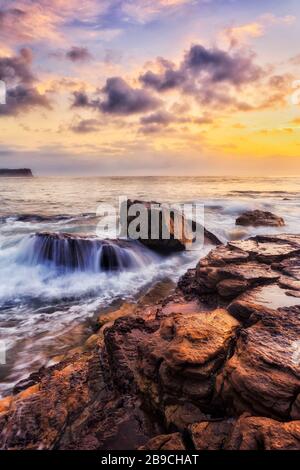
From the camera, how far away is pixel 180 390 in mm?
2980

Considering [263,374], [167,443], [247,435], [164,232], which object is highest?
[164,232]

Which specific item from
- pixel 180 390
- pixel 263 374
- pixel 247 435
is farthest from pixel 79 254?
pixel 247 435

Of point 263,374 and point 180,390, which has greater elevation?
point 263,374

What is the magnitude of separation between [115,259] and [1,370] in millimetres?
5607

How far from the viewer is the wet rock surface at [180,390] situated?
2.49 meters

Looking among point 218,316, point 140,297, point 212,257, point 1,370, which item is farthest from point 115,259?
point 218,316

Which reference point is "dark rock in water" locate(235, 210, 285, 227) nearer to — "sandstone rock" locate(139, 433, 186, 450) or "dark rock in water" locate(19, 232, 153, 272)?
"dark rock in water" locate(19, 232, 153, 272)

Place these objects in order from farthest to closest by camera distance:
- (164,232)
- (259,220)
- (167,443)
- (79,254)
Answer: (259,220) < (164,232) < (79,254) < (167,443)

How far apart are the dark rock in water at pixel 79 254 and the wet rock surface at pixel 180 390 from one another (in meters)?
5.88

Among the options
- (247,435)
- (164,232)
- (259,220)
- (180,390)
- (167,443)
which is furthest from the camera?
(259,220)

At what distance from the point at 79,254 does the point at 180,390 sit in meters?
7.74

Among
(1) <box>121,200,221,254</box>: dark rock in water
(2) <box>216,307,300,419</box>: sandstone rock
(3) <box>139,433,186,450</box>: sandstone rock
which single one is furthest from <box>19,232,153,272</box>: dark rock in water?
(3) <box>139,433,186,450</box>: sandstone rock

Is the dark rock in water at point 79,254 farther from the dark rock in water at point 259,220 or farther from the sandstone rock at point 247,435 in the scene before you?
the dark rock in water at point 259,220

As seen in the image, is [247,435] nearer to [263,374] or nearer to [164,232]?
[263,374]
